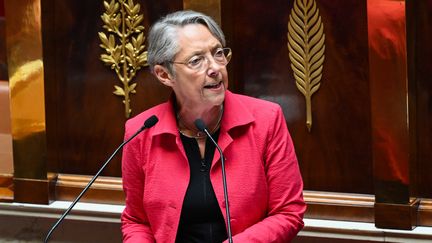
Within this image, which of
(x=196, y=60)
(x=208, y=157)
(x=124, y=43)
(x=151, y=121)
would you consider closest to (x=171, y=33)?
(x=196, y=60)


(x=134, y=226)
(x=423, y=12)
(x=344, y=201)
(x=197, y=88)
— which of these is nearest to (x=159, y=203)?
(x=134, y=226)

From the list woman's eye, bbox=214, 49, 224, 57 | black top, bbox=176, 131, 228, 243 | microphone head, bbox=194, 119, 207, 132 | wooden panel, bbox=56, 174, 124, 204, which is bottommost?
wooden panel, bbox=56, 174, 124, 204

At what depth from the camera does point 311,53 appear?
3426 mm

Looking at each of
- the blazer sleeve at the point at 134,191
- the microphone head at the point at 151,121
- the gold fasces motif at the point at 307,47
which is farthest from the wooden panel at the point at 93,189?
the microphone head at the point at 151,121

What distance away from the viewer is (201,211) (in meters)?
2.56

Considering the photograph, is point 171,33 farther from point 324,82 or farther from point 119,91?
point 119,91

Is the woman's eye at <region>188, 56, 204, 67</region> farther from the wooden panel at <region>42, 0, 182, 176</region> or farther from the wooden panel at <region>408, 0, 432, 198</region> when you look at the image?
the wooden panel at <region>42, 0, 182, 176</region>

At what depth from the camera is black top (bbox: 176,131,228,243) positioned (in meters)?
2.56

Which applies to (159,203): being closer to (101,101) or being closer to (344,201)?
(344,201)

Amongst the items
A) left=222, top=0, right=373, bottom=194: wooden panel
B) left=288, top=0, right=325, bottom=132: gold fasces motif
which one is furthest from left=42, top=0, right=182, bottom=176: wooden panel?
left=288, top=0, right=325, bottom=132: gold fasces motif

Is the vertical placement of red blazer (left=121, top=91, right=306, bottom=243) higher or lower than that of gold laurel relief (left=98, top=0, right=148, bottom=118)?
lower

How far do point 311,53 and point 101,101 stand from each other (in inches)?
38.7

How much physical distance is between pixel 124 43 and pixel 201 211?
4.58ft

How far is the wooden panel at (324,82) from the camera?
3387mm
